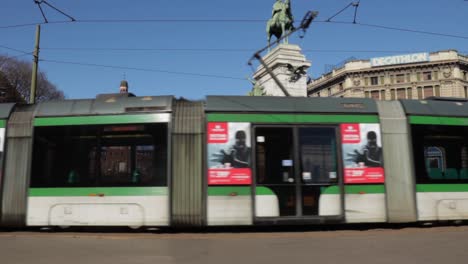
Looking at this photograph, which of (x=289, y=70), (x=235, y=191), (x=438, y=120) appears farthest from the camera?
(x=289, y=70)

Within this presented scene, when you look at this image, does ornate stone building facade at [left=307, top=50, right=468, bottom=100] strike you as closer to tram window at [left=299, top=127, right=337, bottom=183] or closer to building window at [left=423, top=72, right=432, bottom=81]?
building window at [left=423, top=72, right=432, bottom=81]

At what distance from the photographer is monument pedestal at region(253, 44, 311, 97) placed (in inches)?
943

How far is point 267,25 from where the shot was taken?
98.2 feet

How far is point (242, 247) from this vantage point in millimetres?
7258

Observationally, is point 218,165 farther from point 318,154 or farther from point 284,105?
point 318,154

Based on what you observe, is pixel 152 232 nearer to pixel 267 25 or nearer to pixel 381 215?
pixel 381 215

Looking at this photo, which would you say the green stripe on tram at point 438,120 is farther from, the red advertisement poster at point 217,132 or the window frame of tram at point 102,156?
the window frame of tram at point 102,156

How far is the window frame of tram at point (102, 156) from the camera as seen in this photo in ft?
29.4

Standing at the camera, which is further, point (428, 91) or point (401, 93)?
point (401, 93)

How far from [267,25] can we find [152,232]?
77.7 ft

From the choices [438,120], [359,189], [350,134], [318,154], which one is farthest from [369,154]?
[438,120]

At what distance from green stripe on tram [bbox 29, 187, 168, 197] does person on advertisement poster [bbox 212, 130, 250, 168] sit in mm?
1460

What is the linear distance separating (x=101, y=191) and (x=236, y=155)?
3.22 meters

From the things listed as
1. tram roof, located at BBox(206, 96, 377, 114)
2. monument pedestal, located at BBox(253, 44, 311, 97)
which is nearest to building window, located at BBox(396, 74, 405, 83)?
monument pedestal, located at BBox(253, 44, 311, 97)
